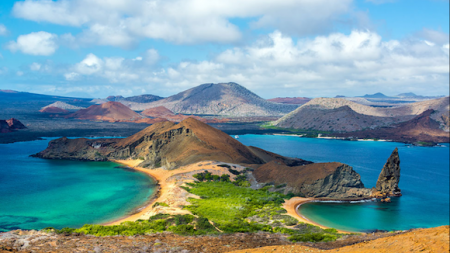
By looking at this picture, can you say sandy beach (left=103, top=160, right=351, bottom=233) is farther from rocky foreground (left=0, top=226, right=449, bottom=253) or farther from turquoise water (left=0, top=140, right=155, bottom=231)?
rocky foreground (left=0, top=226, right=449, bottom=253)

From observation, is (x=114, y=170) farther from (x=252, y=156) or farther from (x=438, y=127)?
(x=438, y=127)

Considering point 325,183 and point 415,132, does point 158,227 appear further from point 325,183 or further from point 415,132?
point 415,132

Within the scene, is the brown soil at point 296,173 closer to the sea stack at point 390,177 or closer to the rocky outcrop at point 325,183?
the rocky outcrop at point 325,183

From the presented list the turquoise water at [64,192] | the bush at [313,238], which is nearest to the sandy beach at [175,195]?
the turquoise water at [64,192]

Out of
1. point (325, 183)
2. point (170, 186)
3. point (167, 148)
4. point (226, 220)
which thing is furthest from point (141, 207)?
point (167, 148)

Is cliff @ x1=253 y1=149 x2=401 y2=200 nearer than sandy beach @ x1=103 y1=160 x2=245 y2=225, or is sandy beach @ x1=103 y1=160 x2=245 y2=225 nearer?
sandy beach @ x1=103 y1=160 x2=245 y2=225

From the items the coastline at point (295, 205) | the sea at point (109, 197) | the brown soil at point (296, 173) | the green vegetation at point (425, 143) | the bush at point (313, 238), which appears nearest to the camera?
the bush at point (313, 238)

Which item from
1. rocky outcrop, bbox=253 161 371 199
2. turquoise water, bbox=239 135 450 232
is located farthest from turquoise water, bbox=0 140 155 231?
turquoise water, bbox=239 135 450 232
